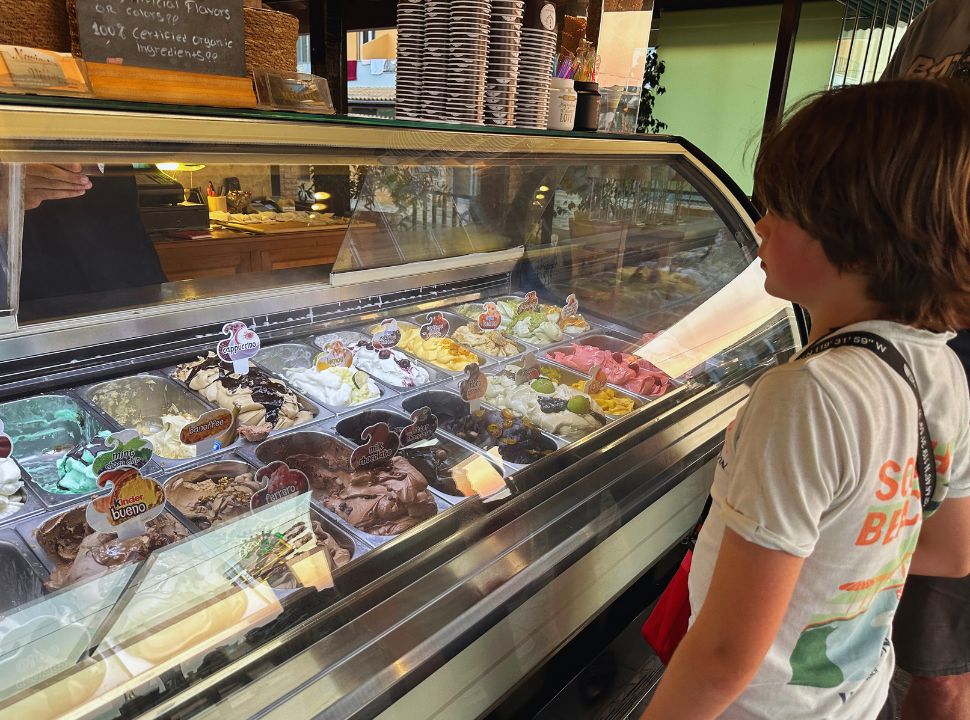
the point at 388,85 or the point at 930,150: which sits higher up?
the point at 388,85

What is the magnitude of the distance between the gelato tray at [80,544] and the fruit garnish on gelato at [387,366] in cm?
103

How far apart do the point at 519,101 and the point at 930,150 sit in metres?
1.34

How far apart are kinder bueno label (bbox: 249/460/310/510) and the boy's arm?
1050mm

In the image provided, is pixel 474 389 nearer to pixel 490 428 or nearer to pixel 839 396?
pixel 490 428

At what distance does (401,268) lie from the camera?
283 centimetres

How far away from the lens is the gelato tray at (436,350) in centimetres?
268

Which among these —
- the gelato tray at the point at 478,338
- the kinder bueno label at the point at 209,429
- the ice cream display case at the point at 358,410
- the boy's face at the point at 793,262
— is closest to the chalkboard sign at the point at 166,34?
the ice cream display case at the point at 358,410

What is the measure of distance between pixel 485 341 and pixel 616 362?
0.59 metres

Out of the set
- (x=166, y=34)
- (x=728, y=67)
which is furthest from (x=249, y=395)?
(x=728, y=67)

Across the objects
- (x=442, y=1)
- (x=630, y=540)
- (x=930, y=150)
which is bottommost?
(x=630, y=540)

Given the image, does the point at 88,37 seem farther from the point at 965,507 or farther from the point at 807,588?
the point at 965,507

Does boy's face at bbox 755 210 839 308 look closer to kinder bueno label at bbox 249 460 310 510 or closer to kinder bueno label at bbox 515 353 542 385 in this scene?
kinder bueno label at bbox 249 460 310 510

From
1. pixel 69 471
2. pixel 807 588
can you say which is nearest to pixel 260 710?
pixel 69 471

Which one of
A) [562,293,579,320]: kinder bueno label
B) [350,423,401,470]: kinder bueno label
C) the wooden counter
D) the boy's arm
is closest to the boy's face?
the boy's arm
